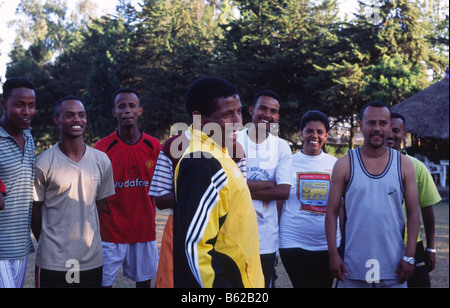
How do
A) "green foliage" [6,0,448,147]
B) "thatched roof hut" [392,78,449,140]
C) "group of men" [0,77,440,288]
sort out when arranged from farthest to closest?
"green foliage" [6,0,448,147]
"thatched roof hut" [392,78,449,140]
"group of men" [0,77,440,288]

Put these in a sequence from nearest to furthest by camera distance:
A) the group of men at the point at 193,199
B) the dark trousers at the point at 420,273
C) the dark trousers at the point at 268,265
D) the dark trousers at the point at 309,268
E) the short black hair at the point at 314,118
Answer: the group of men at the point at 193,199 < the dark trousers at the point at 420,273 < the dark trousers at the point at 268,265 < the dark trousers at the point at 309,268 < the short black hair at the point at 314,118

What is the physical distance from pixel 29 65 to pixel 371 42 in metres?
31.5

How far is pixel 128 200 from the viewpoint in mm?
4418

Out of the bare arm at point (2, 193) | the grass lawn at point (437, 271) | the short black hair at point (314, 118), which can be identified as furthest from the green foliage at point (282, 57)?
the bare arm at point (2, 193)

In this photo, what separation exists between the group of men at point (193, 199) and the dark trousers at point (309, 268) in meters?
0.27

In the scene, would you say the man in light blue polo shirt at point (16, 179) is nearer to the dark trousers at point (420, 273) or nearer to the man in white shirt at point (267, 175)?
the man in white shirt at point (267, 175)

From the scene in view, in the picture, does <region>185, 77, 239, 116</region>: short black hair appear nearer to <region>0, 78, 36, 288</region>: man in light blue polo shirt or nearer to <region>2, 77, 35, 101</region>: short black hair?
<region>0, 78, 36, 288</region>: man in light blue polo shirt

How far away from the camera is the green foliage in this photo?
25000 millimetres

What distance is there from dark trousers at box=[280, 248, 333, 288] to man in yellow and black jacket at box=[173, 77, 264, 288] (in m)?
1.85

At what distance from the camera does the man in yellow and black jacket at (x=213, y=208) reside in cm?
204

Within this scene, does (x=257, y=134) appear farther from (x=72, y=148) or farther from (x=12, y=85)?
(x=12, y=85)

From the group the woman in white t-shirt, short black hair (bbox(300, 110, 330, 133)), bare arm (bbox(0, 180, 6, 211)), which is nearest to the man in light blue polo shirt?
bare arm (bbox(0, 180, 6, 211))

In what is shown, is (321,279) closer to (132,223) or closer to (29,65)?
(132,223)

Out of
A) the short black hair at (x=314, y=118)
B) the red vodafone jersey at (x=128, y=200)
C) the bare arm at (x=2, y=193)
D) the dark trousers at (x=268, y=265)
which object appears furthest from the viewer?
the short black hair at (x=314, y=118)
